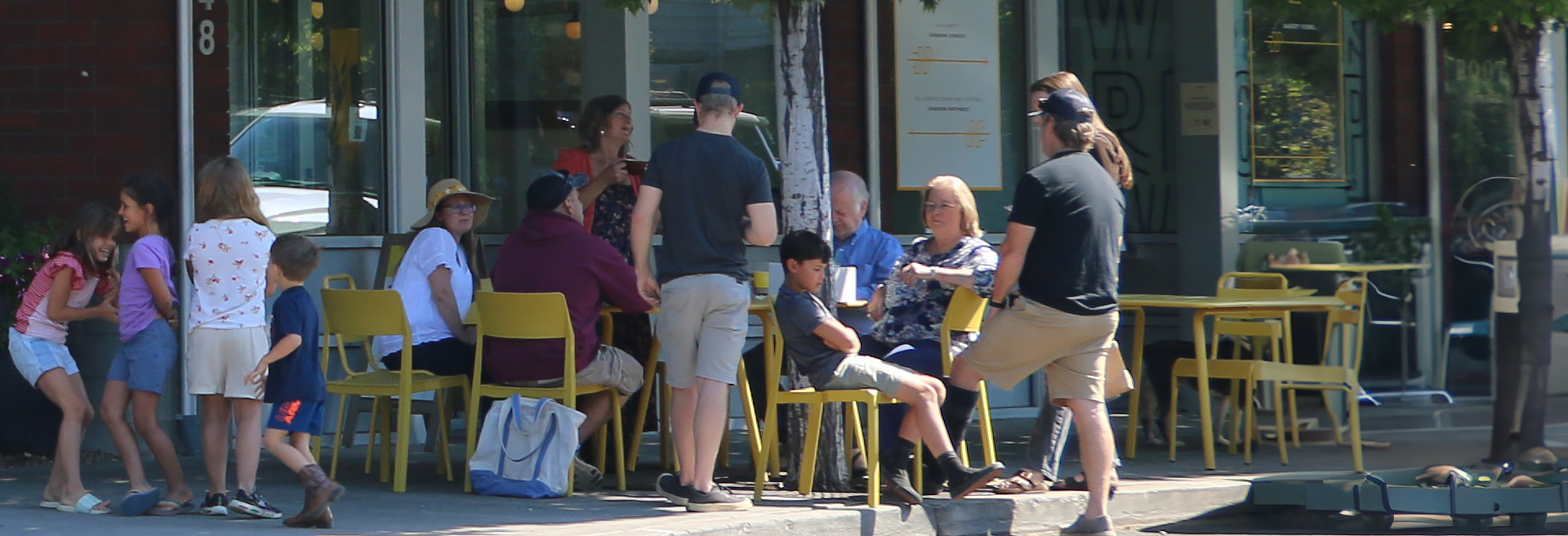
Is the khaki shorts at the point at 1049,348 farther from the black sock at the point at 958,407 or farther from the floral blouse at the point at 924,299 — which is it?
the floral blouse at the point at 924,299

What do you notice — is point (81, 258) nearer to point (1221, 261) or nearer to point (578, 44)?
point (578, 44)

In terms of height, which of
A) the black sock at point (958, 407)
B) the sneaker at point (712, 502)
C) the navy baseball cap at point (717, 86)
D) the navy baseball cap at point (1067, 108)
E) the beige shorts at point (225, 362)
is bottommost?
the sneaker at point (712, 502)

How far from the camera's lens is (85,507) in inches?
248

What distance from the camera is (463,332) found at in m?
7.34

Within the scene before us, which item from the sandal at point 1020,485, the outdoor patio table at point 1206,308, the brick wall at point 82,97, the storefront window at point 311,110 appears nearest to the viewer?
the sandal at point 1020,485

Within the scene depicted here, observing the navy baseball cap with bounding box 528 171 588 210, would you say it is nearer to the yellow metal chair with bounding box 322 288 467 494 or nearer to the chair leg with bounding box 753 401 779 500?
the yellow metal chair with bounding box 322 288 467 494

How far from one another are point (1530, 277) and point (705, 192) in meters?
3.40

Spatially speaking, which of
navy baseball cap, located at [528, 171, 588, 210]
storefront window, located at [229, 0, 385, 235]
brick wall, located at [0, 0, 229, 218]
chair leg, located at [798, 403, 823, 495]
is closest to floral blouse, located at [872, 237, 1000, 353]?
chair leg, located at [798, 403, 823, 495]

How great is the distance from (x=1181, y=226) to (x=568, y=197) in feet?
15.9

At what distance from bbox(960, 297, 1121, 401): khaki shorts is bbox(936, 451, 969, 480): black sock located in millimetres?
304

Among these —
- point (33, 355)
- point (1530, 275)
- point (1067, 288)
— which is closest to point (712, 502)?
point (1067, 288)

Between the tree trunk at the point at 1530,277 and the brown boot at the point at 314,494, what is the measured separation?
458 cm

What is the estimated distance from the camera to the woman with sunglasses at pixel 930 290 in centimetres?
667

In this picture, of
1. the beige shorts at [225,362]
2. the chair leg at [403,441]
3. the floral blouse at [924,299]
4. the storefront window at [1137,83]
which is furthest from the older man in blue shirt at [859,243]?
the storefront window at [1137,83]
